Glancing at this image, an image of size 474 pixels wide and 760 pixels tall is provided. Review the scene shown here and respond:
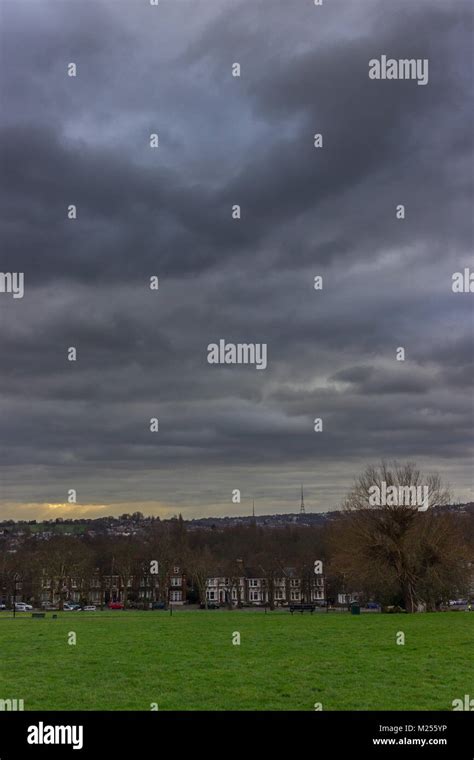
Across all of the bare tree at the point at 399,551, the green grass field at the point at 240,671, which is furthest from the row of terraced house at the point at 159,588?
the green grass field at the point at 240,671

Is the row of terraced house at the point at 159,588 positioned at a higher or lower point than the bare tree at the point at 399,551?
lower

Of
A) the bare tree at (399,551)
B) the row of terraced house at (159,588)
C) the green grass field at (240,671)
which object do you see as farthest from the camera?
the row of terraced house at (159,588)

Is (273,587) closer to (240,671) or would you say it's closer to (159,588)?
(159,588)

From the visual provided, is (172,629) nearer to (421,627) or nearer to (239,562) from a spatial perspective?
(421,627)

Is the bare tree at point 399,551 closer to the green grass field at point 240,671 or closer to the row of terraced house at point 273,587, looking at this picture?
the green grass field at point 240,671

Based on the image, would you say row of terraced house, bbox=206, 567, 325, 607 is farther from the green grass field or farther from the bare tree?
the green grass field

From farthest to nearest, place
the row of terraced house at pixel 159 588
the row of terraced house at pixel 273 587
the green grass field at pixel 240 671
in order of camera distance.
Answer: the row of terraced house at pixel 273 587
the row of terraced house at pixel 159 588
the green grass field at pixel 240 671

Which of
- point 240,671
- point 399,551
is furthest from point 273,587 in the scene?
point 240,671

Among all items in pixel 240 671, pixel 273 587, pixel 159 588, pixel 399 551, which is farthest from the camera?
pixel 159 588
